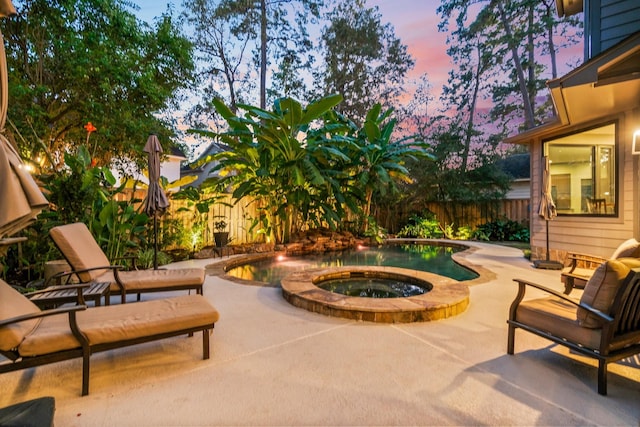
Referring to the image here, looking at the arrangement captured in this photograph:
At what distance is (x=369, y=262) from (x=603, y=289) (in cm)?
513

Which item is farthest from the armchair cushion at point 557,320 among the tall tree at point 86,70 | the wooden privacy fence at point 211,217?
the tall tree at point 86,70

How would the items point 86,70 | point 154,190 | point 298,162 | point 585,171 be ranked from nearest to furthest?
point 154,190 → point 86,70 → point 585,171 → point 298,162

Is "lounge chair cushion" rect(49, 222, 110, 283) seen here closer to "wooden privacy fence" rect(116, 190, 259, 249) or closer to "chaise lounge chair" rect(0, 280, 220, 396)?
"chaise lounge chair" rect(0, 280, 220, 396)

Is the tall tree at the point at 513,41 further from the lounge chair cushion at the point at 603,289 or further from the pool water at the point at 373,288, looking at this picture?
the lounge chair cushion at the point at 603,289

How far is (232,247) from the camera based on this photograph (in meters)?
7.67

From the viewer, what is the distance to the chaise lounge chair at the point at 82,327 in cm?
183

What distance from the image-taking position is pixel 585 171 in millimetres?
6238

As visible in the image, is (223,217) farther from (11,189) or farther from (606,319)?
(606,319)

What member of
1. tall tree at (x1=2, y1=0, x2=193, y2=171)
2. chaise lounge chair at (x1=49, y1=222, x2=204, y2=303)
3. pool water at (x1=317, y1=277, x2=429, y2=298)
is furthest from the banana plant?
chaise lounge chair at (x1=49, y1=222, x2=204, y2=303)

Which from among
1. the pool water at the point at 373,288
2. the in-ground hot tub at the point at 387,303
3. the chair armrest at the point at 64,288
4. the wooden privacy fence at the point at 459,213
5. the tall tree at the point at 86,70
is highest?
the tall tree at the point at 86,70

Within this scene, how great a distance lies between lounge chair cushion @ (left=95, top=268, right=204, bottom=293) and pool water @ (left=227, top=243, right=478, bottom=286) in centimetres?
175

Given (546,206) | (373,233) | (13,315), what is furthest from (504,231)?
(13,315)

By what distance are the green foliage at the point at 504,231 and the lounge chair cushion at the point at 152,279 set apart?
10.5 m

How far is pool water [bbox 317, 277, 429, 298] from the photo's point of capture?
451cm
